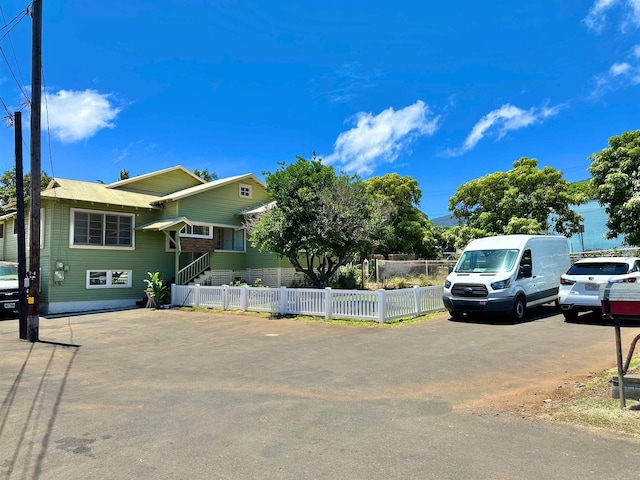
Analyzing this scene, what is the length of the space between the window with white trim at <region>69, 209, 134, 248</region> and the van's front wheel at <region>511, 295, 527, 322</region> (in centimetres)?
1696

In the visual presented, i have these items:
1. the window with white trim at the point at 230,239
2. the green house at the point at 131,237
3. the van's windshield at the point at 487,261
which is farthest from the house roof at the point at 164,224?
the van's windshield at the point at 487,261

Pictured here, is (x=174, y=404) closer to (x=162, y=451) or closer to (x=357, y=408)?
(x=162, y=451)

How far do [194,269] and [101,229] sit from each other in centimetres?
464

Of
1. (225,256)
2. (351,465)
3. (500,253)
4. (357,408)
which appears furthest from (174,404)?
(225,256)

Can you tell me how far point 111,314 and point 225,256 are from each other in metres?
7.01

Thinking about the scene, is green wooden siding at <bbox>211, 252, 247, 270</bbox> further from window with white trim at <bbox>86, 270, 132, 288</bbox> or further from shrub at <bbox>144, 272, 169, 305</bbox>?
window with white trim at <bbox>86, 270, 132, 288</bbox>

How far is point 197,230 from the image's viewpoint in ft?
70.3

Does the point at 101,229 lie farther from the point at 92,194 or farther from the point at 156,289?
the point at 156,289

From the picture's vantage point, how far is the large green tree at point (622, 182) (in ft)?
66.0

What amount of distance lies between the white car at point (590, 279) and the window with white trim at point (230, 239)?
16685 mm

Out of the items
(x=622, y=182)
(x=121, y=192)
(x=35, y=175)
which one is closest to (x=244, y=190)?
(x=121, y=192)

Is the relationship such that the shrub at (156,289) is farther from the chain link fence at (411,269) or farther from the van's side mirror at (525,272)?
the van's side mirror at (525,272)

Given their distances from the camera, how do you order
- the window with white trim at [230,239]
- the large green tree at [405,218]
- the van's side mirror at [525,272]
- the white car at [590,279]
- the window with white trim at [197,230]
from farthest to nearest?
the large green tree at [405,218] → the window with white trim at [230,239] → the window with white trim at [197,230] → the van's side mirror at [525,272] → the white car at [590,279]

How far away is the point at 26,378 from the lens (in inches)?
270
